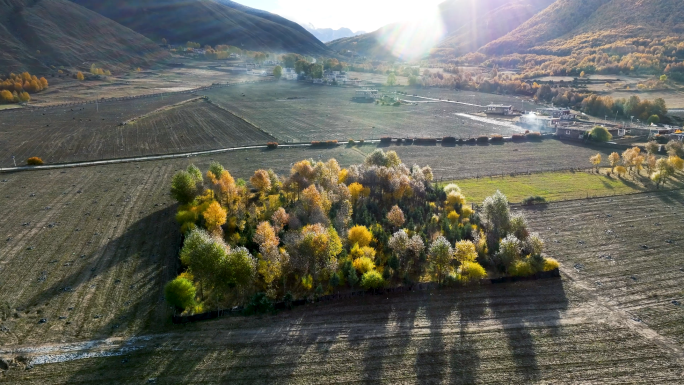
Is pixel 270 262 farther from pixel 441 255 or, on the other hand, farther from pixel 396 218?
pixel 396 218

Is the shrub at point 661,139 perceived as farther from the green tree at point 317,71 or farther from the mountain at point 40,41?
the mountain at point 40,41

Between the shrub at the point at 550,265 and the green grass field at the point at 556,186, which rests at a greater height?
the green grass field at the point at 556,186

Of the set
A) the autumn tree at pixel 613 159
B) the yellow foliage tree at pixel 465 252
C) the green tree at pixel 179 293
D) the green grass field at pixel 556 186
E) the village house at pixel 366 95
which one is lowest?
the green tree at pixel 179 293

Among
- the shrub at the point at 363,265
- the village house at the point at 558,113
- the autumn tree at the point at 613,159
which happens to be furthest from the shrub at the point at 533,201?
the village house at the point at 558,113

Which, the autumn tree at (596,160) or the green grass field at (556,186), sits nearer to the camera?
the green grass field at (556,186)

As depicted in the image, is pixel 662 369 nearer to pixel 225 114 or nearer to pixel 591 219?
pixel 591 219

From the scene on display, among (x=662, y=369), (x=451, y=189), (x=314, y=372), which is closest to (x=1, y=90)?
(x=451, y=189)

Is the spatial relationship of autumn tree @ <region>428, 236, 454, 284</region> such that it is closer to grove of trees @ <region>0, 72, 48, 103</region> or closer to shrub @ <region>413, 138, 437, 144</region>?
shrub @ <region>413, 138, 437, 144</region>
